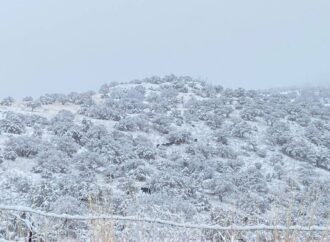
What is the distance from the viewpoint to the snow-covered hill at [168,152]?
11.5 meters

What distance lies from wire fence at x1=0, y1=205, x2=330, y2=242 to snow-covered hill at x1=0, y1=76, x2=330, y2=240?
2.87 ft

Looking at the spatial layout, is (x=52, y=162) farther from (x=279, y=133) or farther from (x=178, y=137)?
(x=279, y=133)

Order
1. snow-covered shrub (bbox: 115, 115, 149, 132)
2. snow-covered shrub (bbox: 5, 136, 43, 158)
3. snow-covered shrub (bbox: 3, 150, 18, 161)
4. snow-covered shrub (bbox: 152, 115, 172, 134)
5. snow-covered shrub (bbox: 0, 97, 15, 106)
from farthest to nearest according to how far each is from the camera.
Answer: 1. snow-covered shrub (bbox: 0, 97, 15, 106)
2. snow-covered shrub (bbox: 152, 115, 172, 134)
3. snow-covered shrub (bbox: 115, 115, 149, 132)
4. snow-covered shrub (bbox: 5, 136, 43, 158)
5. snow-covered shrub (bbox: 3, 150, 18, 161)

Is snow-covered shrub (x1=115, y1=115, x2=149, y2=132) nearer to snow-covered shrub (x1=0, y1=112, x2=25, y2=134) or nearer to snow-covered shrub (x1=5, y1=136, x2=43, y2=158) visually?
snow-covered shrub (x1=0, y1=112, x2=25, y2=134)

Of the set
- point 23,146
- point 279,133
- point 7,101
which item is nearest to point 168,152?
point 23,146

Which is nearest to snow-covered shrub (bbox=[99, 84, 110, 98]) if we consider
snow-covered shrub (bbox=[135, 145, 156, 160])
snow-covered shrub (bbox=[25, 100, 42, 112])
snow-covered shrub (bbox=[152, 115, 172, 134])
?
snow-covered shrub (bbox=[25, 100, 42, 112])

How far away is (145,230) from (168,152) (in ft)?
41.0

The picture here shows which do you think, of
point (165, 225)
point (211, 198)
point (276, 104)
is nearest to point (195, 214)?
point (211, 198)

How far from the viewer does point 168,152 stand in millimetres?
17719

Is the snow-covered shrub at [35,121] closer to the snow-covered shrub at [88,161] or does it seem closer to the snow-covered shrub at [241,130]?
the snow-covered shrub at [88,161]

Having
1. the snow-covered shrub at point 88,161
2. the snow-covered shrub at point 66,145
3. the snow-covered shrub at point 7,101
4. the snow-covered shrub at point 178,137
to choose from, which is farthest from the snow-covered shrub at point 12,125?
the snow-covered shrub at point 178,137

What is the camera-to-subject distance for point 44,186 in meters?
11.6

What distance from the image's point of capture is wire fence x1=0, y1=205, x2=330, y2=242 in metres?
4.59

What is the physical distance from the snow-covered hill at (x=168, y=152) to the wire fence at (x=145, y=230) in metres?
0.87
